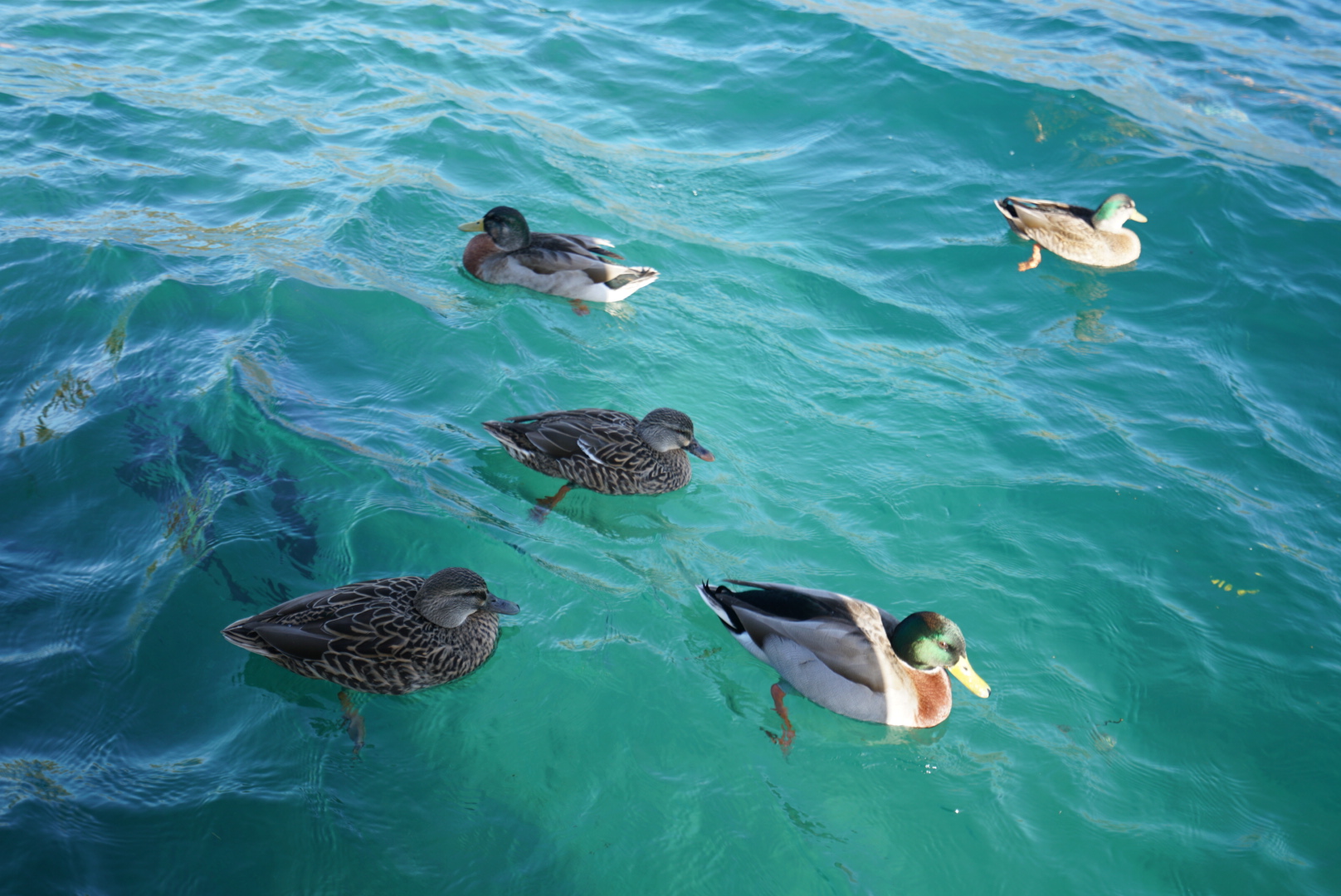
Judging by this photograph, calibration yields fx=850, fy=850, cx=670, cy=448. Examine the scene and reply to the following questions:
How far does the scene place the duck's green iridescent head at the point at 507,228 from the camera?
861cm

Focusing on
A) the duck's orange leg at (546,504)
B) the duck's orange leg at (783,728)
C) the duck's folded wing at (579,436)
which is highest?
the duck's folded wing at (579,436)

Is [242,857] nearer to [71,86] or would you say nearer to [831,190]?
[831,190]

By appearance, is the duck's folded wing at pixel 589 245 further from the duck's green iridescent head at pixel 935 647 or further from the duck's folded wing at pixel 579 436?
the duck's green iridescent head at pixel 935 647

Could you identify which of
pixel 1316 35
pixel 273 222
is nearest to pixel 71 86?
pixel 273 222

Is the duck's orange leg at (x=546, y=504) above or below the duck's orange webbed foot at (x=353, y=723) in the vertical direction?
above

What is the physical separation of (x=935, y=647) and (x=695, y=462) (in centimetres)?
285

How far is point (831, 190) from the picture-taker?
10.8m

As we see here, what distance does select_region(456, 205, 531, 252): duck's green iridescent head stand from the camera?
861 cm

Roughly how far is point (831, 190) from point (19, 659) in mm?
9441

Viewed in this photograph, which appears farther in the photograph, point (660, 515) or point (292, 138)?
point (292, 138)

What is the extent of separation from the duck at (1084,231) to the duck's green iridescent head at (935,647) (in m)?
6.15

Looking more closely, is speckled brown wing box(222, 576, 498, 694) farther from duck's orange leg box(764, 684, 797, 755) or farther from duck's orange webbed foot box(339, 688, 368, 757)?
duck's orange leg box(764, 684, 797, 755)

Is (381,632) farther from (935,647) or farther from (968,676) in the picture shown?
(968,676)

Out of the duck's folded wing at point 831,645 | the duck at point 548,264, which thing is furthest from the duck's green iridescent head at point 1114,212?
the duck's folded wing at point 831,645
